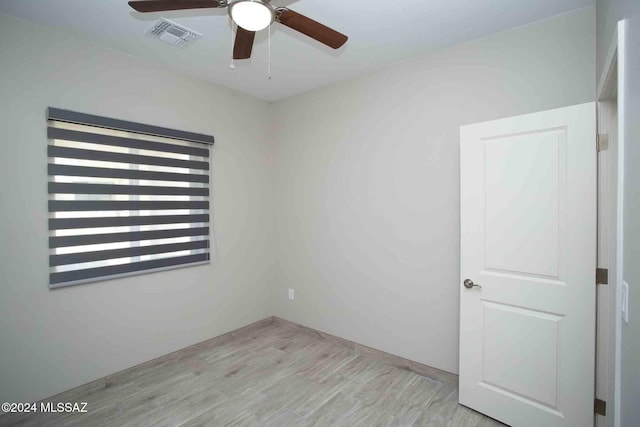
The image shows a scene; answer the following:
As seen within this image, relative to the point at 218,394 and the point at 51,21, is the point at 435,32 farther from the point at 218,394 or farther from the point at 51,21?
the point at 218,394

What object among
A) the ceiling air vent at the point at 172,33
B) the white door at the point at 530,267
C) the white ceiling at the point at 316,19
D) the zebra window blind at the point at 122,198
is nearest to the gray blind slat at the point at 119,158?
the zebra window blind at the point at 122,198

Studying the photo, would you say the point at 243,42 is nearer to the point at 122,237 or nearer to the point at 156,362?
the point at 122,237

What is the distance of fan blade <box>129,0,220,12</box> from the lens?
4.73 ft

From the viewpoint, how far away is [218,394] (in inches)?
93.7

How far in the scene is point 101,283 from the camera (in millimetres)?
2484

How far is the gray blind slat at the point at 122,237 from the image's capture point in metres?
2.29

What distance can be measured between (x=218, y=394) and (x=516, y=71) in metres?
3.38

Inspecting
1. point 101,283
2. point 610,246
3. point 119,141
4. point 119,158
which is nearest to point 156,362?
point 101,283

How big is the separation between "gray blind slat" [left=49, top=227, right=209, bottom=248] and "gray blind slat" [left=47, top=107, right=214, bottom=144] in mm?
900

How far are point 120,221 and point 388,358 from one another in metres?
2.74

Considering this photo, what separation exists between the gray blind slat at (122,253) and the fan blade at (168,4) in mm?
1908

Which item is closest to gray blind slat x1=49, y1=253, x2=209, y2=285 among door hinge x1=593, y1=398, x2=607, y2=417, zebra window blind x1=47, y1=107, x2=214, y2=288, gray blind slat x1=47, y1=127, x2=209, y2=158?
zebra window blind x1=47, y1=107, x2=214, y2=288

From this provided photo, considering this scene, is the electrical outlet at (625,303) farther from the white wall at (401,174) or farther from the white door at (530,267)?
the white wall at (401,174)

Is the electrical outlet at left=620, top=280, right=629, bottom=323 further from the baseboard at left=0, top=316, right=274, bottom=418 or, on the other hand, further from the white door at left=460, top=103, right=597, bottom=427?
the baseboard at left=0, top=316, right=274, bottom=418
